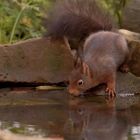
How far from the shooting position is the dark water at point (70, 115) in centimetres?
504

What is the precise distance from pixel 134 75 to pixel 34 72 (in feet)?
3.43

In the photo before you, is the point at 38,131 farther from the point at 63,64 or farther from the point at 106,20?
the point at 106,20

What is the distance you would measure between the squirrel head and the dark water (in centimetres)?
12

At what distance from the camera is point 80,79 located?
22.7ft

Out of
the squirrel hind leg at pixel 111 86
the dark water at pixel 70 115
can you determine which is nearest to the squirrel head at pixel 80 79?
the dark water at pixel 70 115

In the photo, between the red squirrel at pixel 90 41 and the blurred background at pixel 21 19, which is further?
the blurred background at pixel 21 19

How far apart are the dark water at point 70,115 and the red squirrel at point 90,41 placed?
0.89 feet

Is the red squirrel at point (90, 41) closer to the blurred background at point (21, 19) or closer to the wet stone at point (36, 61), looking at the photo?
the wet stone at point (36, 61)

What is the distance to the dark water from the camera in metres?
5.04

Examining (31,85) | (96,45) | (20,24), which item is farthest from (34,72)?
(20,24)

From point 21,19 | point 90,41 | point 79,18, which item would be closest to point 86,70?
point 90,41

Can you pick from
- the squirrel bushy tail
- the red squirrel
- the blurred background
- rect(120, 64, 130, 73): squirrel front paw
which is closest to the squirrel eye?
the red squirrel

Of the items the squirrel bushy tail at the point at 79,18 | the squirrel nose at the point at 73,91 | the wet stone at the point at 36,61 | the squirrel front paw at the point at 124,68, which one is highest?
the squirrel bushy tail at the point at 79,18

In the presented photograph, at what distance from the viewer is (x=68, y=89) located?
6777 mm
